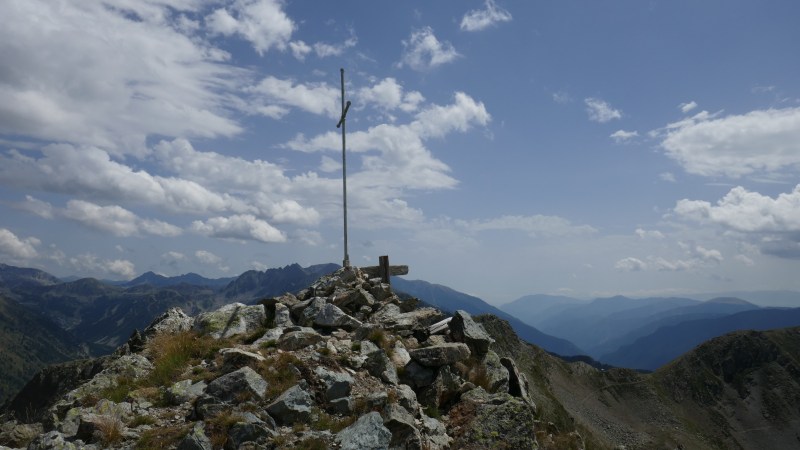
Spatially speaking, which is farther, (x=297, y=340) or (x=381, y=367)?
(x=297, y=340)

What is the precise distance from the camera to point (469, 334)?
64.1 ft

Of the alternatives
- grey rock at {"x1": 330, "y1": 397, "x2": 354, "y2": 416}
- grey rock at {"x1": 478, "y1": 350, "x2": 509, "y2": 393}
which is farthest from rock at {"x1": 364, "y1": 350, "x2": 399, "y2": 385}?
grey rock at {"x1": 478, "y1": 350, "x2": 509, "y2": 393}

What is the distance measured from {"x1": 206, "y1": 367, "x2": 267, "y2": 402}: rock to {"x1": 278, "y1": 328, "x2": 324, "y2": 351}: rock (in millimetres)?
2942

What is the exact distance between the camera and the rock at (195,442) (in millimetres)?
11459

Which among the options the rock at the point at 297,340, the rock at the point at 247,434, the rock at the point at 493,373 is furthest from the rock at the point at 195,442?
the rock at the point at 493,373

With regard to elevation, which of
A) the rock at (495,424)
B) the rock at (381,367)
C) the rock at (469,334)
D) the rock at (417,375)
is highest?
the rock at (469,334)

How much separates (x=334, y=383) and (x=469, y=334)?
7167 millimetres

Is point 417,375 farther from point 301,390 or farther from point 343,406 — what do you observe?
point 301,390

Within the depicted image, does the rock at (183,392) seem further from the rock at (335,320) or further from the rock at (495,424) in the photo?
the rock at (495,424)

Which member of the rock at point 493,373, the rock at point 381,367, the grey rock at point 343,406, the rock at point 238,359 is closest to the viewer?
the grey rock at point 343,406

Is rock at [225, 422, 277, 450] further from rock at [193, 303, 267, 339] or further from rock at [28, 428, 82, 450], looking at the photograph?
rock at [193, 303, 267, 339]

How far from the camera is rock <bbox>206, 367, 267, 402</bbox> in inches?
540

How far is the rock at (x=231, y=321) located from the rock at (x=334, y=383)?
21.8 feet

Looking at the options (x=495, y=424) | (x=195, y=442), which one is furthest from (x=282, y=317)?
(x=495, y=424)
